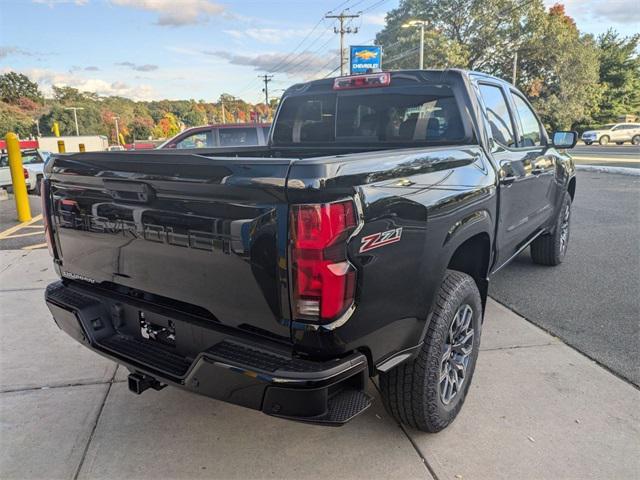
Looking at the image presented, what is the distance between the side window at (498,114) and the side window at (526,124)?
25 centimetres

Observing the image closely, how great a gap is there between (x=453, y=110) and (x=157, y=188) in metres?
2.06

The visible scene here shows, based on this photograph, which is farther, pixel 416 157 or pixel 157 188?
pixel 416 157

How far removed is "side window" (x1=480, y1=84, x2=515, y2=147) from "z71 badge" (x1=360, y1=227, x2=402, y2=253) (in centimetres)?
176

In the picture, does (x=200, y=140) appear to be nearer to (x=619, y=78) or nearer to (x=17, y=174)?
(x=17, y=174)

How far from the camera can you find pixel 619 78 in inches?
1859

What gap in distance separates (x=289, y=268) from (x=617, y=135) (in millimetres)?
41501

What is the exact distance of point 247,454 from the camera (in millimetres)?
2453

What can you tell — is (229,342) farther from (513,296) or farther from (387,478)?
(513,296)

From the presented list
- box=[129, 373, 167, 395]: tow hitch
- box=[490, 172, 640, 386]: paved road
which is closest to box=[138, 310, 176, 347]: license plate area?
box=[129, 373, 167, 395]: tow hitch

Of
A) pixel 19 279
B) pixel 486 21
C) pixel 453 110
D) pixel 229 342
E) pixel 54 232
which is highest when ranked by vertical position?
pixel 486 21

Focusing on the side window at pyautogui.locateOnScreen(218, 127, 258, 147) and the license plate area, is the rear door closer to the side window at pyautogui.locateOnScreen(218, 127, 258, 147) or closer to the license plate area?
the license plate area

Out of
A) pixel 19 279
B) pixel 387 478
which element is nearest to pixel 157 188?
pixel 387 478

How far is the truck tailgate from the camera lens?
175 cm

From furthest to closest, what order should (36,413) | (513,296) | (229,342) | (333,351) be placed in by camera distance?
(513,296) → (36,413) → (229,342) → (333,351)
